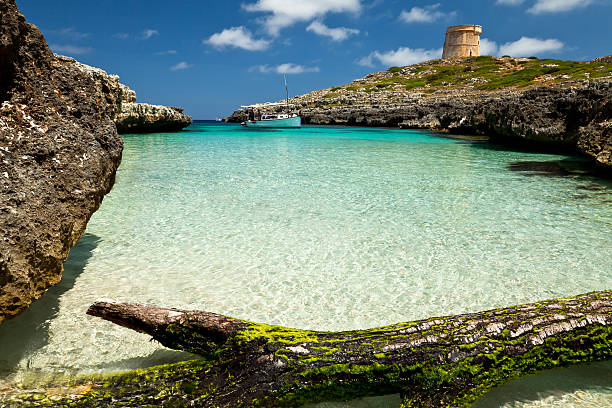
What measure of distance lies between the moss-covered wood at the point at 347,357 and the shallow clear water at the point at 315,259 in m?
0.39

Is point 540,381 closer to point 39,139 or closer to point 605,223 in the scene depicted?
point 39,139

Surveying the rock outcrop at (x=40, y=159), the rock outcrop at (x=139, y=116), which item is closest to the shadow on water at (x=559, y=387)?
the rock outcrop at (x=40, y=159)

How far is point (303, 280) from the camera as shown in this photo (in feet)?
14.2

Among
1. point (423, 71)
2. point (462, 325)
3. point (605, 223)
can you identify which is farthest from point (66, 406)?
point (423, 71)

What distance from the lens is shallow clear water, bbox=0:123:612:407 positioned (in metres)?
3.06

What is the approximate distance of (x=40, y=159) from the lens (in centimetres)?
298

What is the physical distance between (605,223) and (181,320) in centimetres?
702

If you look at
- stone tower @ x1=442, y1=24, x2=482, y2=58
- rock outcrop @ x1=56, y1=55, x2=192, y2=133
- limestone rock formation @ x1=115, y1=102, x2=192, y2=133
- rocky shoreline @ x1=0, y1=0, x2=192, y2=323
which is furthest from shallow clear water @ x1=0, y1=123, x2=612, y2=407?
stone tower @ x1=442, y1=24, x2=482, y2=58

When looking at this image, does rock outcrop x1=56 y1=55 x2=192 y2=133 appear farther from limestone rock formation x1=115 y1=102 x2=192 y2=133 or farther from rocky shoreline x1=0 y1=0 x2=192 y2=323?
rocky shoreline x1=0 y1=0 x2=192 y2=323

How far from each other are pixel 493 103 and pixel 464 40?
81639mm

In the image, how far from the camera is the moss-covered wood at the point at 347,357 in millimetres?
2184

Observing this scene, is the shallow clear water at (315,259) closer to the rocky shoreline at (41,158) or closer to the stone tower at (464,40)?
the rocky shoreline at (41,158)

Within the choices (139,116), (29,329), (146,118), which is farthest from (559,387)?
(146,118)

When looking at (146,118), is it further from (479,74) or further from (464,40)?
(464,40)
